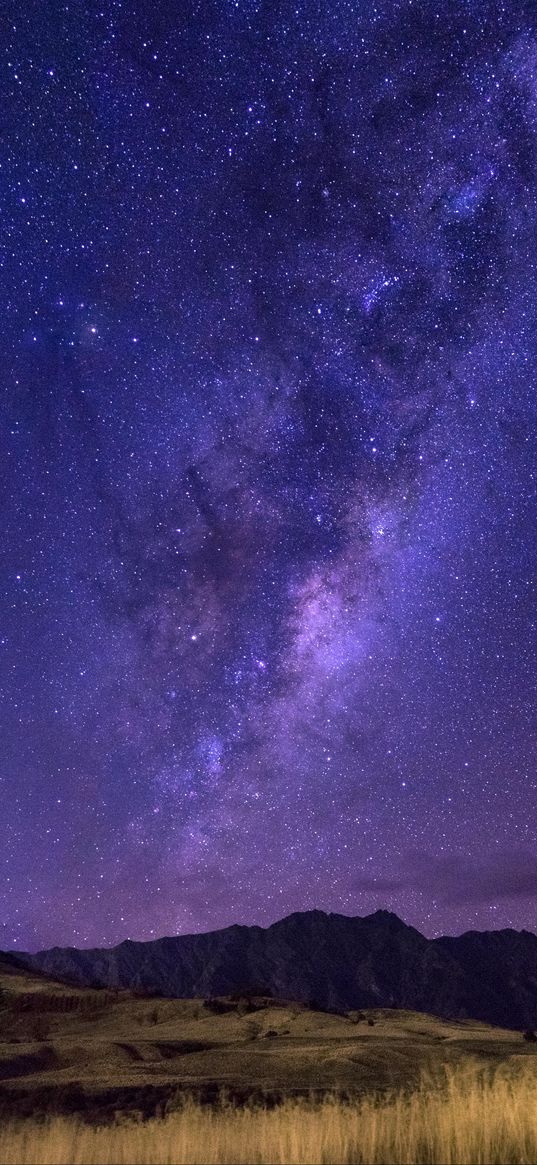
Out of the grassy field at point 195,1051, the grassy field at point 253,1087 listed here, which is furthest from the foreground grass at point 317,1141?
the grassy field at point 195,1051

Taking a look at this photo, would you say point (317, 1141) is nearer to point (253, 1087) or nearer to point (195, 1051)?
point (253, 1087)

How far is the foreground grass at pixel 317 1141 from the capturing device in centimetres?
649

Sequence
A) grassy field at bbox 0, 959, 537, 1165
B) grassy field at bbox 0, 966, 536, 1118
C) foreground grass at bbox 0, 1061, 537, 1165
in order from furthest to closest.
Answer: grassy field at bbox 0, 966, 536, 1118, grassy field at bbox 0, 959, 537, 1165, foreground grass at bbox 0, 1061, 537, 1165

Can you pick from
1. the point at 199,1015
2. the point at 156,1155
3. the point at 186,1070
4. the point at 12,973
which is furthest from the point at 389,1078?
the point at 12,973

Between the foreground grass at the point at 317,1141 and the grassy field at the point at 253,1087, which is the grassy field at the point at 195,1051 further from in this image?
the foreground grass at the point at 317,1141

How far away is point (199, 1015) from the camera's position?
34750 mm

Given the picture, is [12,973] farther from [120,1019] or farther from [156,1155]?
[156,1155]

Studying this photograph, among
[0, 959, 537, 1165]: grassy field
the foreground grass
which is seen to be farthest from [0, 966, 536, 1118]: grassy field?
the foreground grass

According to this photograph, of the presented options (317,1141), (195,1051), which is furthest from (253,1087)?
(195,1051)

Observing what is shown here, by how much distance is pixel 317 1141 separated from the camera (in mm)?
6551

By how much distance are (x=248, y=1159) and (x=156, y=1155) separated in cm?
77

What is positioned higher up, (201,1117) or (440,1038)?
(201,1117)

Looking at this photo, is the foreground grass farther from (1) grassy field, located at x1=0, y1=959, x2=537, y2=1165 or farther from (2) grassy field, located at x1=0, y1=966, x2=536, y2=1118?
(2) grassy field, located at x1=0, y1=966, x2=536, y2=1118

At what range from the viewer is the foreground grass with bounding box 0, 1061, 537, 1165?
649 cm
